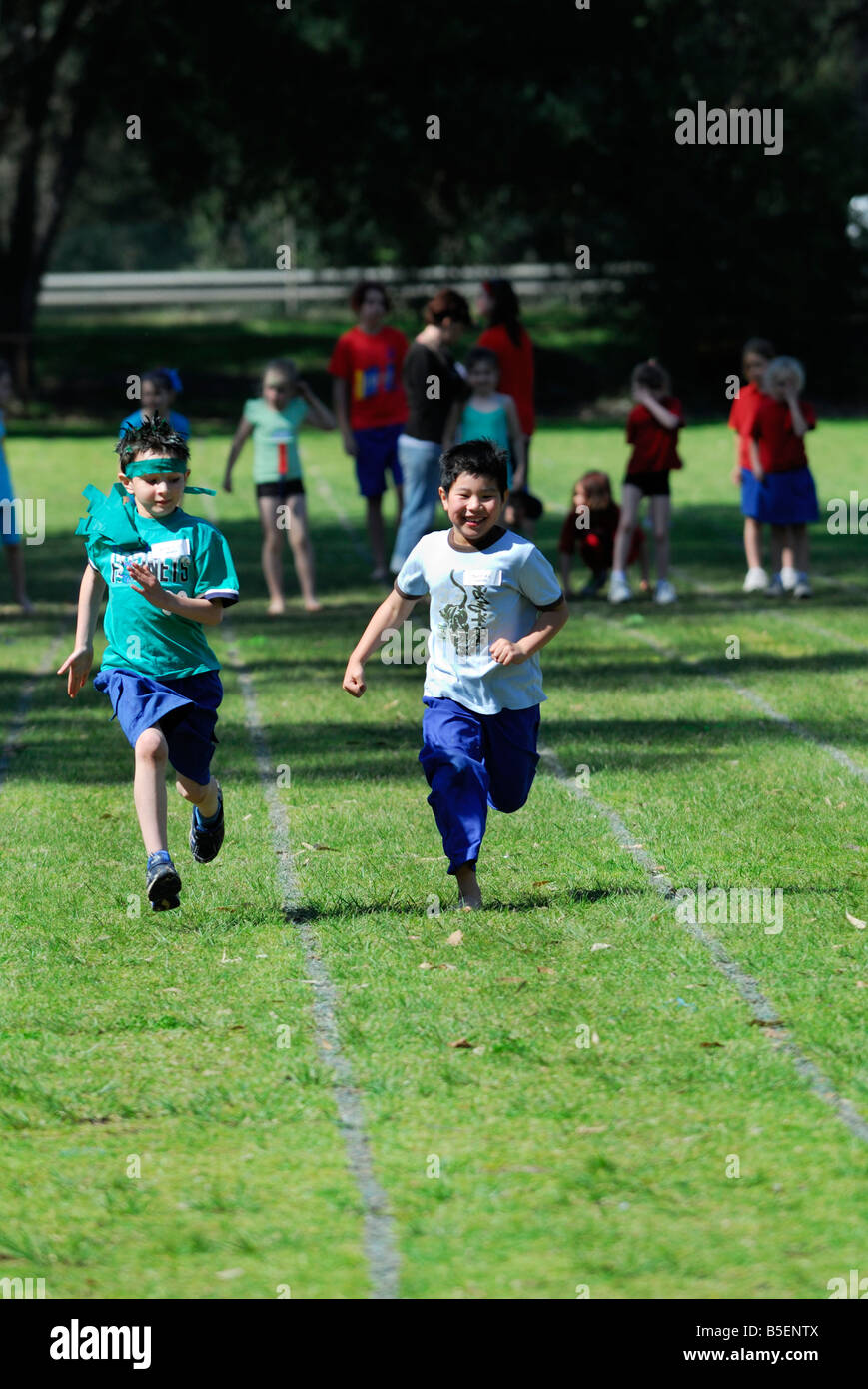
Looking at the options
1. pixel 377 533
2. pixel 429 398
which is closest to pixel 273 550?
pixel 377 533

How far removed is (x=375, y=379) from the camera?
45.6 ft

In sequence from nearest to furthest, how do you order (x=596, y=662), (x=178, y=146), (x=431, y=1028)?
(x=431, y=1028)
(x=596, y=662)
(x=178, y=146)

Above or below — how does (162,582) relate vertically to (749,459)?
below

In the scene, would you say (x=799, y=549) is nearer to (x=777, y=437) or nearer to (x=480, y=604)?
(x=777, y=437)

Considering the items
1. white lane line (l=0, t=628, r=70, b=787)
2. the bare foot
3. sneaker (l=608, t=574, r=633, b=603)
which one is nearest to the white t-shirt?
the bare foot

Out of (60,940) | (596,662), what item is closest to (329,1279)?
(60,940)

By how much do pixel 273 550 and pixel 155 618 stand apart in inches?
275

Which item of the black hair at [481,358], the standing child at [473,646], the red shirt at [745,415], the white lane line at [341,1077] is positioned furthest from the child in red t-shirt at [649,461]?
the standing child at [473,646]

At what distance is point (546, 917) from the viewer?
6.29m

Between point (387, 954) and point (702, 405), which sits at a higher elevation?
point (702, 405)

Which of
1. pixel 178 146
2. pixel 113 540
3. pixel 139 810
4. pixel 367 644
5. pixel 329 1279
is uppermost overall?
pixel 178 146

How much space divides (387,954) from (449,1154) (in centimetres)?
Answer: 156

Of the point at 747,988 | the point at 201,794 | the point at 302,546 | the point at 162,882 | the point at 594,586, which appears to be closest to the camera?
the point at 747,988

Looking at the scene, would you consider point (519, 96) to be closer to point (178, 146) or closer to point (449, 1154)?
point (178, 146)
